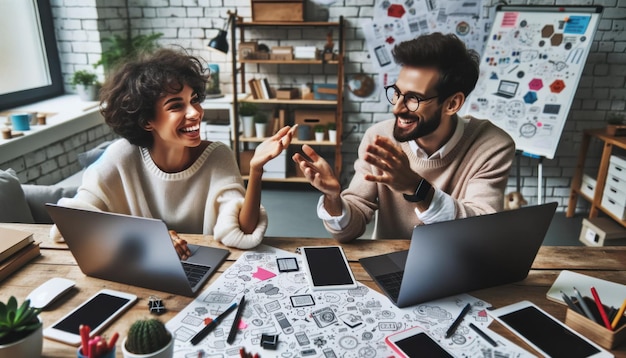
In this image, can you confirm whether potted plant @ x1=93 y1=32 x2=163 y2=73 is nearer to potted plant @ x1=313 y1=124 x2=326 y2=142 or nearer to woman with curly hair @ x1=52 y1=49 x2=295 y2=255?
potted plant @ x1=313 y1=124 x2=326 y2=142

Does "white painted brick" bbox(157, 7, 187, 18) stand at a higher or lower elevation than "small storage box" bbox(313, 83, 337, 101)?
higher

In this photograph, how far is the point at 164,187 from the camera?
4.69 ft

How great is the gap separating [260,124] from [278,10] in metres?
0.89

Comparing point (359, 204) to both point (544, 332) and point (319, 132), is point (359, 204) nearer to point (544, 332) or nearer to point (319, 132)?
point (544, 332)

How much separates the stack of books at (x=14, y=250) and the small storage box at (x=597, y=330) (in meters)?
1.31

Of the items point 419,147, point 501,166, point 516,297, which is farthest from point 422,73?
point 516,297

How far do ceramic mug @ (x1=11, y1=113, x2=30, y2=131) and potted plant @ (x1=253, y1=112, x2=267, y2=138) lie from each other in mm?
1610

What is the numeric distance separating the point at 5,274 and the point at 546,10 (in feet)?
10.9

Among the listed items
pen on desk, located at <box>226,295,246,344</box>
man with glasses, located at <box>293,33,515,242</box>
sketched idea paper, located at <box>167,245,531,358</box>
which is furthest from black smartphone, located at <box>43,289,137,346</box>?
man with glasses, located at <box>293,33,515,242</box>

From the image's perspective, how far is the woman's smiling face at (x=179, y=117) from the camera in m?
1.33

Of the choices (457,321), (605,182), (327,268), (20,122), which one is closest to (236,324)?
(327,268)

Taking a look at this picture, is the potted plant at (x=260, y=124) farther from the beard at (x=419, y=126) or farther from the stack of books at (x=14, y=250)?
the stack of books at (x=14, y=250)

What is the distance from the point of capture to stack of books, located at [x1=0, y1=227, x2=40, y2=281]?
109cm

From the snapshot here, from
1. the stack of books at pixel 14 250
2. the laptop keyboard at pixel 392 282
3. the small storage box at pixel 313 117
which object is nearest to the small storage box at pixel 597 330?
the laptop keyboard at pixel 392 282
